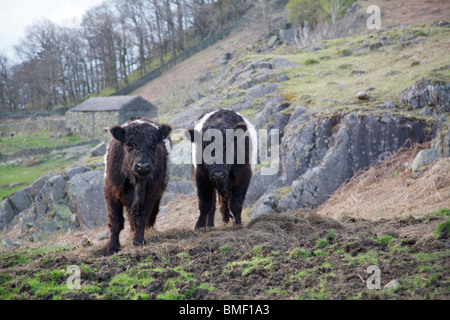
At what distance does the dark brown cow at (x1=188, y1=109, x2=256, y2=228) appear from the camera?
341 inches

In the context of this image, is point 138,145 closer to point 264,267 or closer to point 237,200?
point 237,200

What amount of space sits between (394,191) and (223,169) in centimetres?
503

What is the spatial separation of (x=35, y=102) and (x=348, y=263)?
76056 mm

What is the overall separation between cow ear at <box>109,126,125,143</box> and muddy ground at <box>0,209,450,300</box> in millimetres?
2161

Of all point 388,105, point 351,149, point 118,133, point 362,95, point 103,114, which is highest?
point 103,114

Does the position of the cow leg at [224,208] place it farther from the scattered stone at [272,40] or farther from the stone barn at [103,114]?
the scattered stone at [272,40]

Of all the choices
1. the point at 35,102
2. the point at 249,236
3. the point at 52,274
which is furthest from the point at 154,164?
the point at 35,102

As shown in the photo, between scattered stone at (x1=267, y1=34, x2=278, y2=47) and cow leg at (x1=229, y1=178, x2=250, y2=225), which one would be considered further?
scattered stone at (x1=267, y1=34, x2=278, y2=47)

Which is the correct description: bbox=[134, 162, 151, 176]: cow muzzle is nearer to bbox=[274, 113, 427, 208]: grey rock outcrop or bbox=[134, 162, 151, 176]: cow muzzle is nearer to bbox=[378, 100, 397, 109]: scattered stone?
bbox=[274, 113, 427, 208]: grey rock outcrop

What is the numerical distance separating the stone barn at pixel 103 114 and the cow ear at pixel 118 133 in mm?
40620

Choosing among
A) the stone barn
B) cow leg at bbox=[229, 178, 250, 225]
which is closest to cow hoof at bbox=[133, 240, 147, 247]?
cow leg at bbox=[229, 178, 250, 225]

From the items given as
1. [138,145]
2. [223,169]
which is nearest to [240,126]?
[223,169]

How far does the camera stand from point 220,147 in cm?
851

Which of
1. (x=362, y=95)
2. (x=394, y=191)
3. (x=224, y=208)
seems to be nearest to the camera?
(x=224, y=208)
